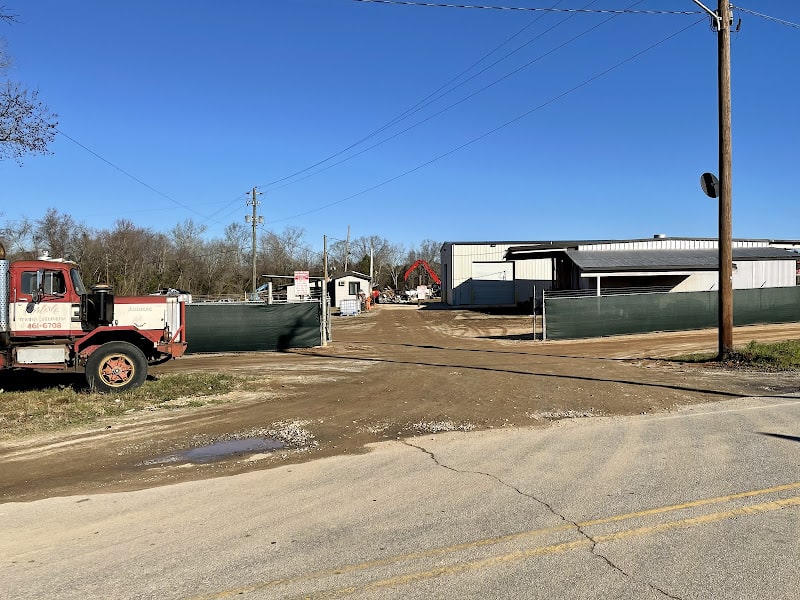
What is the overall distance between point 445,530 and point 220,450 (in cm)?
425

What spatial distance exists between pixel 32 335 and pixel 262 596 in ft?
35.1

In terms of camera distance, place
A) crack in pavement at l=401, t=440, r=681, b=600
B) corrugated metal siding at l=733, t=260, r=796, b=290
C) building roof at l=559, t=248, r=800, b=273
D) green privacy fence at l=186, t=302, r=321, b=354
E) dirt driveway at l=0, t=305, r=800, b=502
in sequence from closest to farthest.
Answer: crack in pavement at l=401, t=440, r=681, b=600
dirt driveway at l=0, t=305, r=800, b=502
green privacy fence at l=186, t=302, r=321, b=354
building roof at l=559, t=248, r=800, b=273
corrugated metal siding at l=733, t=260, r=796, b=290

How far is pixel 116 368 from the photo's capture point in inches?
492

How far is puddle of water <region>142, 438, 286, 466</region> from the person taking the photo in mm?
7594

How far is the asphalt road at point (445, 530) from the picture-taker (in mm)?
3971

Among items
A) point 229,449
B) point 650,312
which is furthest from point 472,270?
point 229,449

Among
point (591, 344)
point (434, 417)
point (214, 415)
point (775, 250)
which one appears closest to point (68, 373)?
point (214, 415)

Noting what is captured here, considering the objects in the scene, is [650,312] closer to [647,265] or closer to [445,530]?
[647,265]

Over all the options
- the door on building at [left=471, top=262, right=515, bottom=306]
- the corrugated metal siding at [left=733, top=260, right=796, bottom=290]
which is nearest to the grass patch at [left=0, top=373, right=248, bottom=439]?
the corrugated metal siding at [left=733, top=260, right=796, bottom=290]

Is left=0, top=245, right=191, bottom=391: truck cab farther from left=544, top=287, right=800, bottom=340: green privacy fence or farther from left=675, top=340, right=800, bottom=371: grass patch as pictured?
left=544, top=287, right=800, bottom=340: green privacy fence

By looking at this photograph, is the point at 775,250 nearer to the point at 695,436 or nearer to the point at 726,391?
the point at 726,391

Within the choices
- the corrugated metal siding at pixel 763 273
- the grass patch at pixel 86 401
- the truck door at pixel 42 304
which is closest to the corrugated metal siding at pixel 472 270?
the corrugated metal siding at pixel 763 273

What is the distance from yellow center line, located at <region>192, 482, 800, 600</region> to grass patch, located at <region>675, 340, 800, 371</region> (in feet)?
37.9

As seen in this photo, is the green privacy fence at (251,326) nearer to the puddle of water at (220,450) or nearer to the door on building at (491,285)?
the puddle of water at (220,450)
